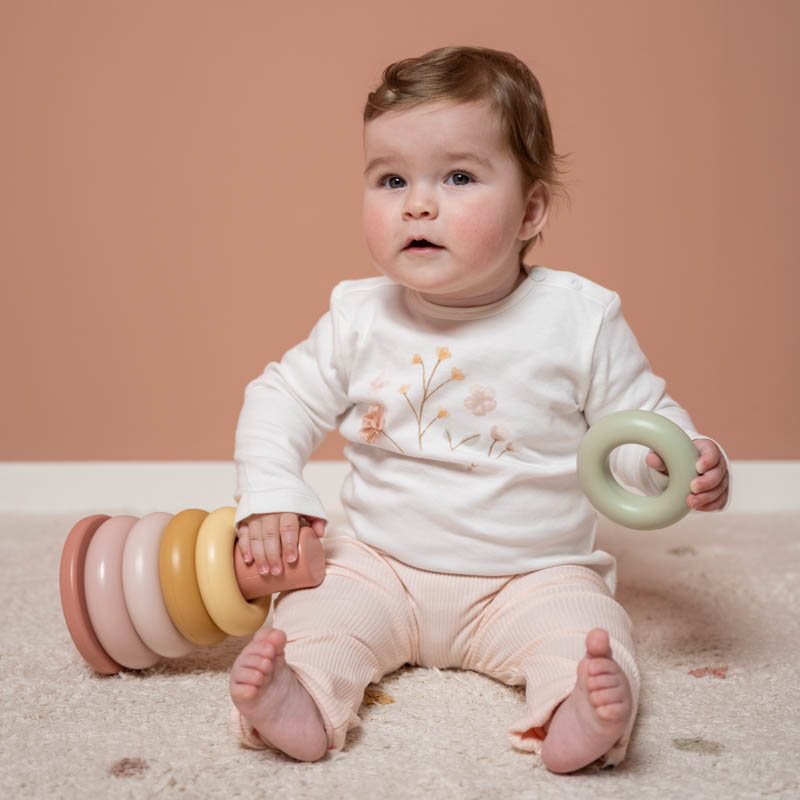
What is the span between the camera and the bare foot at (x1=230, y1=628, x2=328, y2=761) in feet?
2.92

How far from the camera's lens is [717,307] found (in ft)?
6.61

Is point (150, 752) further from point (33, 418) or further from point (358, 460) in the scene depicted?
point (33, 418)

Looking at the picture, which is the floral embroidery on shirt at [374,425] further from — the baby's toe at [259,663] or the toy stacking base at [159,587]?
the baby's toe at [259,663]

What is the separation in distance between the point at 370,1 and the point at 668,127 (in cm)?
57

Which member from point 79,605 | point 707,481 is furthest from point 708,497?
point 79,605

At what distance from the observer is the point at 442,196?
43.3 inches

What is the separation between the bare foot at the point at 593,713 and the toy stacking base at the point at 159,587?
326 mm

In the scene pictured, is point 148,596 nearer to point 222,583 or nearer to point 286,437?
point 222,583

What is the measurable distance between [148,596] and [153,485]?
98cm

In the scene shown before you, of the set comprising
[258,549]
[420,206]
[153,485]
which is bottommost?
[153,485]

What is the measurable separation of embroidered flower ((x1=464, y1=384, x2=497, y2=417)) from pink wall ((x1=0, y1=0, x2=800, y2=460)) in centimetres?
89

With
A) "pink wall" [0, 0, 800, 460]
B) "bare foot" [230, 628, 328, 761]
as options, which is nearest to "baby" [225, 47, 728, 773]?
"bare foot" [230, 628, 328, 761]

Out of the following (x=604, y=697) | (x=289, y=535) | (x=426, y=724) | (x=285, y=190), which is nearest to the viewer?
(x=604, y=697)

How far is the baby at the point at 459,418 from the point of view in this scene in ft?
3.59
